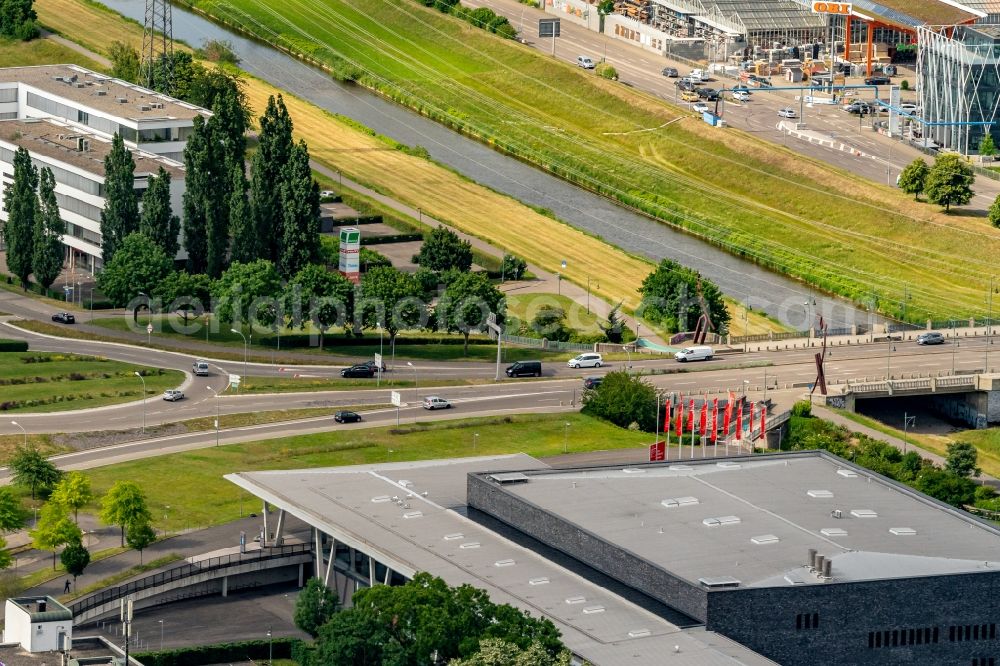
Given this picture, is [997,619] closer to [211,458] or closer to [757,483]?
[757,483]

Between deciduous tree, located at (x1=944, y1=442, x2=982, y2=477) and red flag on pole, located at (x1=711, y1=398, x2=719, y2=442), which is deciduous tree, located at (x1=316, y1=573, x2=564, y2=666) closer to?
red flag on pole, located at (x1=711, y1=398, x2=719, y2=442)

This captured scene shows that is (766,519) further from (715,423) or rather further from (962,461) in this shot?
(962,461)

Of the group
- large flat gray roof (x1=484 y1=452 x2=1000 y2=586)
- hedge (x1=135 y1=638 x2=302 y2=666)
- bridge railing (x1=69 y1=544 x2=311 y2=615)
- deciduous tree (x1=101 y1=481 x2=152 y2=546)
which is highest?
large flat gray roof (x1=484 y1=452 x2=1000 y2=586)

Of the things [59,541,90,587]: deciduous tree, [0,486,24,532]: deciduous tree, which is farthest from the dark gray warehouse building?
[0,486,24,532]: deciduous tree

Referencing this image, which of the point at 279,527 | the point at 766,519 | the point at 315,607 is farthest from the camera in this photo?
the point at 279,527

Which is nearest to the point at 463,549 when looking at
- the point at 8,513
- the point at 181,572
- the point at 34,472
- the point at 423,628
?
the point at 423,628

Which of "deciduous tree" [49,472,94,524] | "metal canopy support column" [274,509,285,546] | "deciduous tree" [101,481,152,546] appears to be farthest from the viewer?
"deciduous tree" [49,472,94,524]

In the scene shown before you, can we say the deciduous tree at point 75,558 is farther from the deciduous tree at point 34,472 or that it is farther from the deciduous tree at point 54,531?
the deciduous tree at point 34,472
